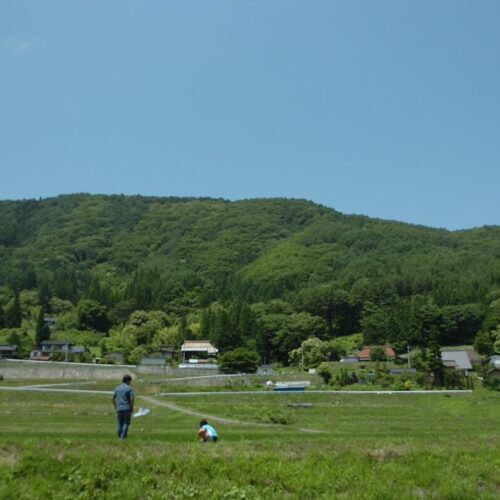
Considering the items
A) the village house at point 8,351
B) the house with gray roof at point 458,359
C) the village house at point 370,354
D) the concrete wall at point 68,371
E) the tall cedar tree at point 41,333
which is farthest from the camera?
the tall cedar tree at point 41,333

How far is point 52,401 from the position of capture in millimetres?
44062

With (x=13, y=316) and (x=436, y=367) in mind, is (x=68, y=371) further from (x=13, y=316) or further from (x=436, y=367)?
(x=13, y=316)

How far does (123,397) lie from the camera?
13.8 meters

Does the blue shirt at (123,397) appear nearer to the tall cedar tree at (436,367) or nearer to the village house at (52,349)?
the tall cedar tree at (436,367)

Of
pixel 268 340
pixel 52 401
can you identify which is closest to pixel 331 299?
pixel 268 340

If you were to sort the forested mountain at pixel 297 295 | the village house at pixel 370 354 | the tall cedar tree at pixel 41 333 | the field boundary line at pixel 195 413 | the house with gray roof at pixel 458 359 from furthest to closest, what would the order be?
the forested mountain at pixel 297 295
the tall cedar tree at pixel 41 333
the village house at pixel 370 354
the house with gray roof at pixel 458 359
the field boundary line at pixel 195 413

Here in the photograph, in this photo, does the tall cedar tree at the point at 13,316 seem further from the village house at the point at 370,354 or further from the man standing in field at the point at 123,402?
the man standing in field at the point at 123,402

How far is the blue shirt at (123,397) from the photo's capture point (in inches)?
543

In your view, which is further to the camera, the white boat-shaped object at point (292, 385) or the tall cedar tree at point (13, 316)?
the tall cedar tree at point (13, 316)

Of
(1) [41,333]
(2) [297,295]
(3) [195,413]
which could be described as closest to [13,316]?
(1) [41,333]

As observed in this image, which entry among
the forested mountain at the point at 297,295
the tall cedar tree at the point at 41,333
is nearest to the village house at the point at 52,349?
the tall cedar tree at the point at 41,333

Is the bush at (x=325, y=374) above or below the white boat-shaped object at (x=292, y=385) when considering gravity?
above

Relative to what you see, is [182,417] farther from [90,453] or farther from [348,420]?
[90,453]

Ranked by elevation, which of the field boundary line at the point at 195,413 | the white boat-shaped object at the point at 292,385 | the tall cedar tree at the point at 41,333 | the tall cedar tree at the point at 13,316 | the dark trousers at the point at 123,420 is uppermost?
the tall cedar tree at the point at 13,316
